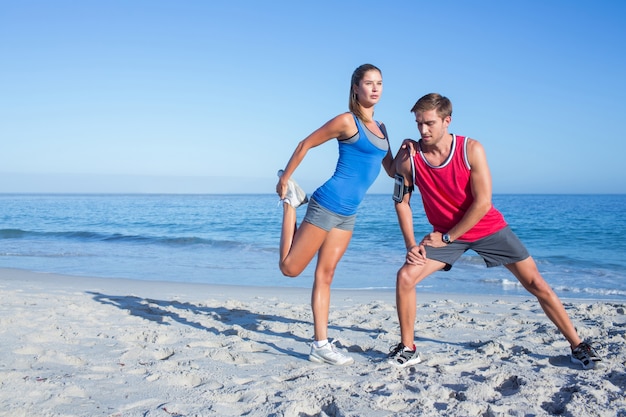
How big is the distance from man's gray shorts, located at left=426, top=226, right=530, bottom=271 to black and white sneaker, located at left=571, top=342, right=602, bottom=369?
73cm

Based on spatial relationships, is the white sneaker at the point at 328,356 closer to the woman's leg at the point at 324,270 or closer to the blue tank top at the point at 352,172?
the woman's leg at the point at 324,270

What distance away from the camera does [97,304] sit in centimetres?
611

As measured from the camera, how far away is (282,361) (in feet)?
12.9

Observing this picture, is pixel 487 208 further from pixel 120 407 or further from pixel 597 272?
pixel 597 272

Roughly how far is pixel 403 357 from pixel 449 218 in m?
1.04

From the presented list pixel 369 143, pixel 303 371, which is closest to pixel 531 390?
pixel 303 371

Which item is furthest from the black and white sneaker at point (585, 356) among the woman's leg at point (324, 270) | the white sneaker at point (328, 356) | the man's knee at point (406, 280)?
the woman's leg at point (324, 270)

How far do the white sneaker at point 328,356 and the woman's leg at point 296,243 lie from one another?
0.58 m

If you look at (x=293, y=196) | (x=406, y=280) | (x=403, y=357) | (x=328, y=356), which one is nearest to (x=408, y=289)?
(x=406, y=280)

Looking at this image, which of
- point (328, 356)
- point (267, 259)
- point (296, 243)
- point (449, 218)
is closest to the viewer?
point (449, 218)

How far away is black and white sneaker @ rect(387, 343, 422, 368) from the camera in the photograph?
12.0ft

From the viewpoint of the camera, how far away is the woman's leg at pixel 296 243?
3.86m

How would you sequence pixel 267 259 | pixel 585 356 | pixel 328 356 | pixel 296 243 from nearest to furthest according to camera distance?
pixel 585 356, pixel 328 356, pixel 296 243, pixel 267 259

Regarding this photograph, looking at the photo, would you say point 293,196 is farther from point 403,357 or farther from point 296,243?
point 403,357
